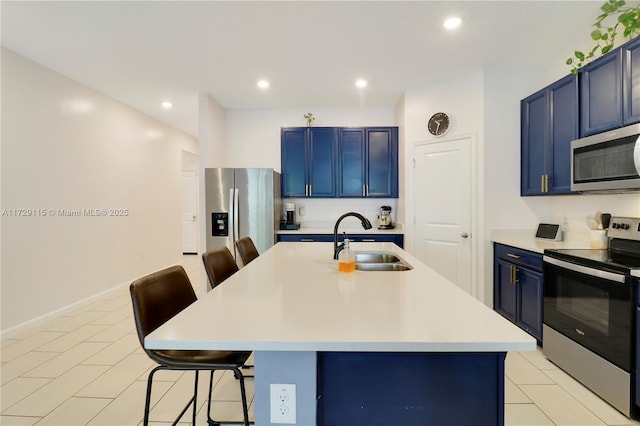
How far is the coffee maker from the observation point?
4.43 meters

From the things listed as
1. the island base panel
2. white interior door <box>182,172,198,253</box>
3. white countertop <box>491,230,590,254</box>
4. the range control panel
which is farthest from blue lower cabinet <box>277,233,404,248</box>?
white interior door <box>182,172,198,253</box>

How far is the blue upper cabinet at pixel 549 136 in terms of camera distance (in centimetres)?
262

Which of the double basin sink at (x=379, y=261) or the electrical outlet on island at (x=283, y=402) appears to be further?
the double basin sink at (x=379, y=261)

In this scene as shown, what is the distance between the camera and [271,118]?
4781 millimetres

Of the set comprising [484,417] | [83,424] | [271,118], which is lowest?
[83,424]

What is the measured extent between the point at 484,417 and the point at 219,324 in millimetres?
898

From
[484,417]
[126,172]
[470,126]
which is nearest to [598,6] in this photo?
[470,126]

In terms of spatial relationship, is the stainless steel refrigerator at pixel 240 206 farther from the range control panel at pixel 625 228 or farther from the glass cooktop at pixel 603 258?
the range control panel at pixel 625 228

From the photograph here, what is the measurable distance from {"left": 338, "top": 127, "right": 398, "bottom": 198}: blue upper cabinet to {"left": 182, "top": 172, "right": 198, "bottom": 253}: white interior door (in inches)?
174

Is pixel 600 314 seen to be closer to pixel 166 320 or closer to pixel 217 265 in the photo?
pixel 217 265

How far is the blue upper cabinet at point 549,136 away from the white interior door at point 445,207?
544mm

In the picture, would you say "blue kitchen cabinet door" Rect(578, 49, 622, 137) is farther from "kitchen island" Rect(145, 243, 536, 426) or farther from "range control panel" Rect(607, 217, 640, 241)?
"kitchen island" Rect(145, 243, 536, 426)

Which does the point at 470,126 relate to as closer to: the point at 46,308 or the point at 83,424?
the point at 83,424

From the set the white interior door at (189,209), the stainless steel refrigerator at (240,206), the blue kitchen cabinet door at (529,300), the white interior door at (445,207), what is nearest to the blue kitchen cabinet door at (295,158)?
the stainless steel refrigerator at (240,206)
